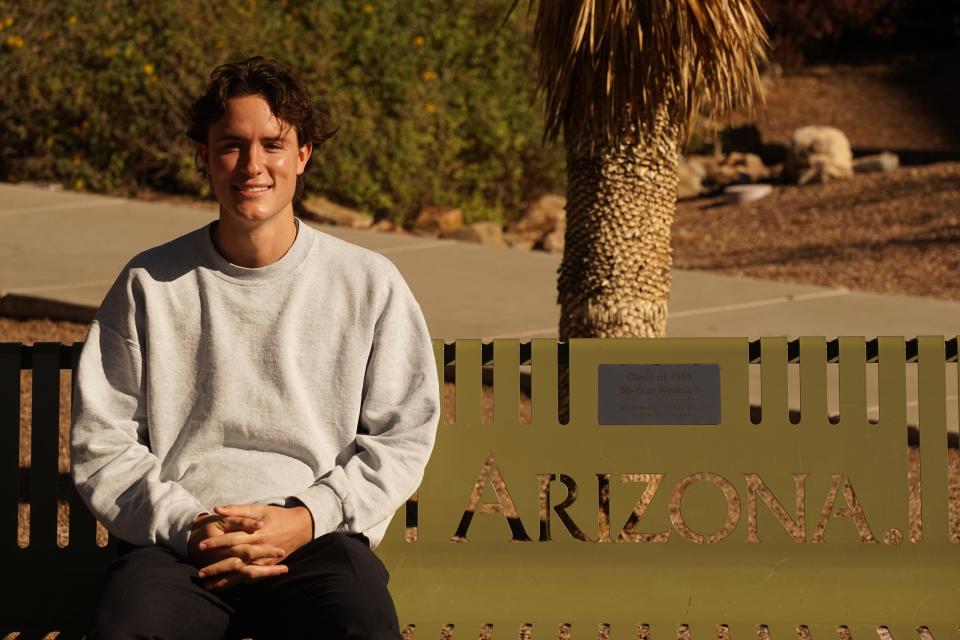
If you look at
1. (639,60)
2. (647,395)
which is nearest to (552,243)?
(639,60)

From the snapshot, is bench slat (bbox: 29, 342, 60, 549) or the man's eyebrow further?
bench slat (bbox: 29, 342, 60, 549)

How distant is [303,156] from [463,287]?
4805 mm

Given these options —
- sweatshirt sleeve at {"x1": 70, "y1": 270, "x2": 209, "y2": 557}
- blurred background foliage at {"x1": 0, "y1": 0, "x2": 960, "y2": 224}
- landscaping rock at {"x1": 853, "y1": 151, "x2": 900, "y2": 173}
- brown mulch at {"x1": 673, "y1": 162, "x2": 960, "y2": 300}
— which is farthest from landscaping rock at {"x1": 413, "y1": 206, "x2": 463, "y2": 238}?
sweatshirt sleeve at {"x1": 70, "y1": 270, "x2": 209, "y2": 557}

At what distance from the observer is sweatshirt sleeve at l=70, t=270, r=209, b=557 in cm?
340

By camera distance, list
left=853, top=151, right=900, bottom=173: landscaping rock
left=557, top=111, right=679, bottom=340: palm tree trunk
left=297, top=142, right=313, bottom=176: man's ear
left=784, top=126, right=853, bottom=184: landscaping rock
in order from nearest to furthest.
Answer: left=297, top=142, right=313, bottom=176: man's ear < left=557, top=111, right=679, bottom=340: palm tree trunk < left=784, top=126, right=853, bottom=184: landscaping rock < left=853, top=151, right=900, bottom=173: landscaping rock

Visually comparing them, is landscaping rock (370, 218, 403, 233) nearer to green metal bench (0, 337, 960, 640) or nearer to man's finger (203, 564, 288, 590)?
green metal bench (0, 337, 960, 640)

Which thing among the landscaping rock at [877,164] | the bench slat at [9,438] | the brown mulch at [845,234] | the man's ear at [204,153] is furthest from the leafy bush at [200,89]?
the man's ear at [204,153]

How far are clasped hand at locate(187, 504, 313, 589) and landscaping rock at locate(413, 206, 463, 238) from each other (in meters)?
8.06

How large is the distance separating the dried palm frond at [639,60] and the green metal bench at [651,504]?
160 cm

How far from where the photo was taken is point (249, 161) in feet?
11.7

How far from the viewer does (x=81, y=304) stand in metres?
7.84

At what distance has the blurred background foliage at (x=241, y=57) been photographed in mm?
11141

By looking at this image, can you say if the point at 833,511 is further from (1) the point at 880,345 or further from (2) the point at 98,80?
(2) the point at 98,80

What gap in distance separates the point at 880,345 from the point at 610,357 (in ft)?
2.28
